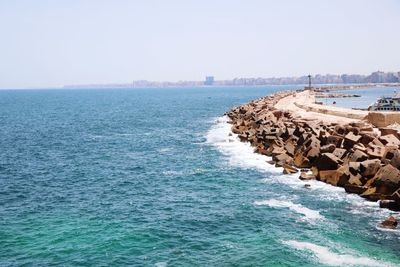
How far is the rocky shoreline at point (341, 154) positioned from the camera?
1006 inches

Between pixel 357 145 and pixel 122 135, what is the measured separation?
3908cm

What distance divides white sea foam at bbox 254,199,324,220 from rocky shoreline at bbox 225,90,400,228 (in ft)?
12.1

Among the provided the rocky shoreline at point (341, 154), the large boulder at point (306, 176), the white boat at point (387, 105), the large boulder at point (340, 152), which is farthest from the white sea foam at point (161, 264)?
the white boat at point (387, 105)

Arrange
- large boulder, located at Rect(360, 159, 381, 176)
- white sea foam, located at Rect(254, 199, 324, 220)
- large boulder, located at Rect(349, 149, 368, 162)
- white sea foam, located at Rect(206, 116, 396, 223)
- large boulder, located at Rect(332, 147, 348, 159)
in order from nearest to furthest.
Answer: white sea foam, located at Rect(254, 199, 324, 220), white sea foam, located at Rect(206, 116, 396, 223), large boulder, located at Rect(360, 159, 381, 176), large boulder, located at Rect(349, 149, 368, 162), large boulder, located at Rect(332, 147, 348, 159)

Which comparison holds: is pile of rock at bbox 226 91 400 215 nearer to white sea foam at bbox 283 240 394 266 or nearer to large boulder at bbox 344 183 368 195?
large boulder at bbox 344 183 368 195

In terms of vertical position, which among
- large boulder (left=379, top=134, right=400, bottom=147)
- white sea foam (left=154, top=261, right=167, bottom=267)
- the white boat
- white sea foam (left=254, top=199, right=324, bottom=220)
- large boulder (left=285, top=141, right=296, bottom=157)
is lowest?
white sea foam (left=154, top=261, right=167, bottom=267)

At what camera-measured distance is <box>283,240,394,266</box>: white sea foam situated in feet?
58.1

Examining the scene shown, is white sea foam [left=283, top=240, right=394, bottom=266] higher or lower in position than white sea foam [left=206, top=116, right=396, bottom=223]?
lower

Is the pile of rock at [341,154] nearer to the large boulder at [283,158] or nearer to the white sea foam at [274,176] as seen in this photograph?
the large boulder at [283,158]

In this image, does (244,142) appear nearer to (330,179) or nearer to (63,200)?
(330,179)

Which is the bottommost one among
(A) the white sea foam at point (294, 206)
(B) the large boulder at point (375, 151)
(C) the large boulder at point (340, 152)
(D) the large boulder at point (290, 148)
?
(A) the white sea foam at point (294, 206)

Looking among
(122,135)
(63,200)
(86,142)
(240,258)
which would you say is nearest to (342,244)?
(240,258)

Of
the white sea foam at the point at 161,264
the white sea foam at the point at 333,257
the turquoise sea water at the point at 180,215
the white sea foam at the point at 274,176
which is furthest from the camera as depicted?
the white sea foam at the point at 274,176

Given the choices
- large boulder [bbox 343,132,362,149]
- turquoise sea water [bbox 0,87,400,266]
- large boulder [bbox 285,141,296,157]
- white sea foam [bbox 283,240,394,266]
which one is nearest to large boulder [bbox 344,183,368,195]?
turquoise sea water [bbox 0,87,400,266]
